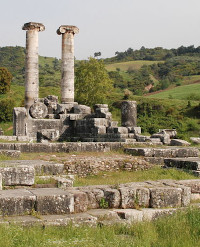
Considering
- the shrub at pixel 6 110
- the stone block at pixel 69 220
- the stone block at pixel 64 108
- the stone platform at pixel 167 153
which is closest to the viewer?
the stone block at pixel 69 220

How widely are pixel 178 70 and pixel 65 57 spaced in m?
66.4

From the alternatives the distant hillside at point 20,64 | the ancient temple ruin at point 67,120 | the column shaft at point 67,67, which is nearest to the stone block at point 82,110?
the ancient temple ruin at point 67,120

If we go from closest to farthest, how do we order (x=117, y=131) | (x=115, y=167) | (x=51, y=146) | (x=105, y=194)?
(x=105, y=194) < (x=115, y=167) < (x=51, y=146) < (x=117, y=131)

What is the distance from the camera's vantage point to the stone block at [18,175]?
734 centimetres

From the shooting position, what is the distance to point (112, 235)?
5.27 meters

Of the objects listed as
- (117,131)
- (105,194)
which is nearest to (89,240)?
(105,194)

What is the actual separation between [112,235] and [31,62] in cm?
2192

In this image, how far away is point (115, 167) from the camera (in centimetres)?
1159

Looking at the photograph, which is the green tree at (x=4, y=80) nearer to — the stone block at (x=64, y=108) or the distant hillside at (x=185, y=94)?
the distant hillside at (x=185, y=94)

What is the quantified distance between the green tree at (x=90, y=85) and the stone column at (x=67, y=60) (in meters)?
20.8

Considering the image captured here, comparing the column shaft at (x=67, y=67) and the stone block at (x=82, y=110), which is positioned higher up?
the column shaft at (x=67, y=67)

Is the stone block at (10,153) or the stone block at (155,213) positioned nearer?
the stone block at (155,213)

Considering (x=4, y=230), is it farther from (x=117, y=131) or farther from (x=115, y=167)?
(x=117, y=131)

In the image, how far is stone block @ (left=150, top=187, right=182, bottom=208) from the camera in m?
6.93
